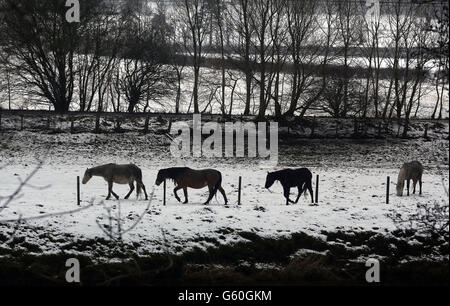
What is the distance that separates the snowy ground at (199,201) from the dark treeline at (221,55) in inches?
367

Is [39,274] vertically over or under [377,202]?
under

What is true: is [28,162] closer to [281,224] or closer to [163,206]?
[163,206]

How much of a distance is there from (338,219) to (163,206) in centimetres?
587

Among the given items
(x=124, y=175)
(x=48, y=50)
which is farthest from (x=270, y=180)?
(x=48, y=50)

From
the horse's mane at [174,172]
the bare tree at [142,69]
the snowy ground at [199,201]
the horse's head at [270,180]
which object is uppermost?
the bare tree at [142,69]

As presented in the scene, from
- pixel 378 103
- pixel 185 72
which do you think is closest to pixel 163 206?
pixel 378 103

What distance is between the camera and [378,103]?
42.0 m

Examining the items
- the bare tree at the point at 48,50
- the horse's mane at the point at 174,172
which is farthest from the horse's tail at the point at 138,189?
the bare tree at the point at 48,50

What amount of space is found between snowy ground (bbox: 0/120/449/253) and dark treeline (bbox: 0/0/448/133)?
932 cm

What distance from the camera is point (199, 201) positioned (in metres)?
19.9

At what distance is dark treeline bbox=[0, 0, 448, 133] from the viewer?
126 feet

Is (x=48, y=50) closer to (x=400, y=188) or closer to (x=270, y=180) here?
(x=270, y=180)

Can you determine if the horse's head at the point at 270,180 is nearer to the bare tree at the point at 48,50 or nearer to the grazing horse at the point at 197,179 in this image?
the grazing horse at the point at 197,179

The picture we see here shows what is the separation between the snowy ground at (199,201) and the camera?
56.1 ft
